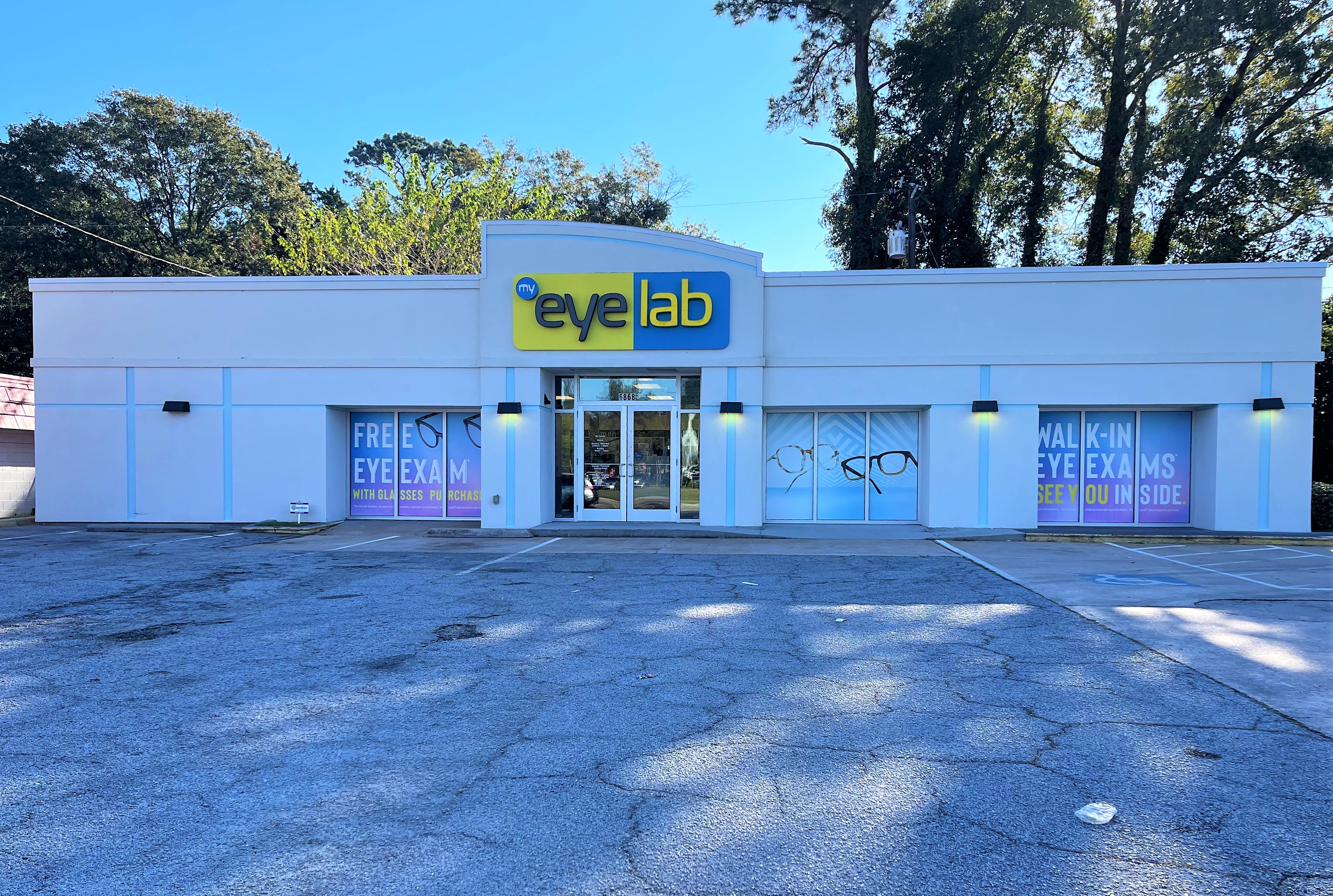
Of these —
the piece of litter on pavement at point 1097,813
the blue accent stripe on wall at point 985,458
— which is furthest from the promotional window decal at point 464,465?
the piece of litter on pavement at point 1097,813

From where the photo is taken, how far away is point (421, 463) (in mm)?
16562

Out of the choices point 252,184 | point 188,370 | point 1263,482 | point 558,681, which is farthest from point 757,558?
point 252,184

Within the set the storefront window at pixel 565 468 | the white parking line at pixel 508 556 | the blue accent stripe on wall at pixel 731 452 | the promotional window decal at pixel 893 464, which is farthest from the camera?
the storefront window at pixel 565 468

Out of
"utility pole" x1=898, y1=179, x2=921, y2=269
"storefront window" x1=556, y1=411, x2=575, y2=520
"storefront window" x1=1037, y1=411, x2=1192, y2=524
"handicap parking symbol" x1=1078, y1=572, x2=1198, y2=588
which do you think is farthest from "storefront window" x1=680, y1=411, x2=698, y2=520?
"utility pole" x1=898, y1=179, x2=921, y2=269

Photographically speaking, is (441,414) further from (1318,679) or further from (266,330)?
(1318,679)

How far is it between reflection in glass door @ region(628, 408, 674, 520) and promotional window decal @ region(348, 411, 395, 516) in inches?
214

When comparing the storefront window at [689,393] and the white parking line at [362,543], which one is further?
the storefront window at [689,393]

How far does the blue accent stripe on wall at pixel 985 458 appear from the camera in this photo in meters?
14.6

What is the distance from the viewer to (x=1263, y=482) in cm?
1415

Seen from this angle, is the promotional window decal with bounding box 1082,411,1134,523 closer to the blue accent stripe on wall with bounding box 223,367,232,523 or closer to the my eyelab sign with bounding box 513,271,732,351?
the my eyelab sign with bounding box 513,271,732,351

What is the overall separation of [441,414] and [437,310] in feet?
7.64

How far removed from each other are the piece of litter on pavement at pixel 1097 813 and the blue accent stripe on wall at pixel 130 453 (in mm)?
17961

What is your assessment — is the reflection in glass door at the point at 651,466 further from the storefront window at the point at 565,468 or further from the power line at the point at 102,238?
the power line at the point at 102,238

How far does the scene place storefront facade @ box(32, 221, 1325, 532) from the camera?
46.8 feet
